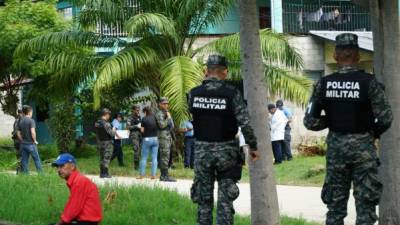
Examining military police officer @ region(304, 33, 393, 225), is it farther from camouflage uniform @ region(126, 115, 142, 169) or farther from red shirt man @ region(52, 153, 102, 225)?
camouflage uniform @ region(126, 115, 142, 169)

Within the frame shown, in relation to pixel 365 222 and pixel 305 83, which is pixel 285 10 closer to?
pixel 305 83

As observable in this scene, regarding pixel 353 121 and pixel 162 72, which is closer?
pixel 353 121

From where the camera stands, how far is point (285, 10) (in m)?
26.5

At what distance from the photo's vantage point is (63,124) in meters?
22.3

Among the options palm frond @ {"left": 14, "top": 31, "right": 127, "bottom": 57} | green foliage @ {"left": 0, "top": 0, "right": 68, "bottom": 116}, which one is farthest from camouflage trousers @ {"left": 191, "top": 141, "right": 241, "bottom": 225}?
green foliage @ {"left": 0, "top": 0, "right": 68, "bottom": 116}

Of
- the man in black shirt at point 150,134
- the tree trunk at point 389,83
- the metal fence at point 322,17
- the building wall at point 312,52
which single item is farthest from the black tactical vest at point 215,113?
the metal fence at point 322,17

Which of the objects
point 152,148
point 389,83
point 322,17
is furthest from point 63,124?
point 389,83

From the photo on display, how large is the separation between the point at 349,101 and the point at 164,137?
30.3 feet

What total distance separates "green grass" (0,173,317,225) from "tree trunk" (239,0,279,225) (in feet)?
4.36

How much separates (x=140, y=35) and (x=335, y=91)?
492 inches

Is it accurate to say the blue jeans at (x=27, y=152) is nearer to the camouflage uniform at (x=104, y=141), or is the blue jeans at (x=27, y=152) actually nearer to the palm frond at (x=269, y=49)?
the camouflage uniform at (x=104, y=141)

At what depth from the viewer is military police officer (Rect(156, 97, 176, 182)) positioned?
596 inches

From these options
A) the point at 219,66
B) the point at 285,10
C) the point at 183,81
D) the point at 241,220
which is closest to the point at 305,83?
the point at 183,81

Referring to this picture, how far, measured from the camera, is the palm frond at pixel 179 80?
17.0m
